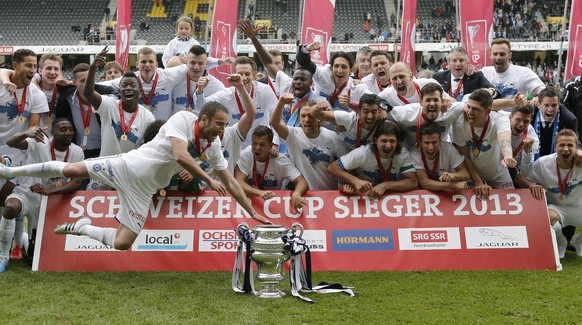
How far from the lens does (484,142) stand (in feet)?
19.2

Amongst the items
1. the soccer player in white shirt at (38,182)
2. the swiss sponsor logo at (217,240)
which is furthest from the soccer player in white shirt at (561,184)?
the soccer player in white shirt at (38,182)

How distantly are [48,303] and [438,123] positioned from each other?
3.92 meters

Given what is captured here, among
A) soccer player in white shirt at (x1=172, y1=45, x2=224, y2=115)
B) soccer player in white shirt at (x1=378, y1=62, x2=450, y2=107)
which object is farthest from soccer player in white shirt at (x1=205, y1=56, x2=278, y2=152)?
soccer player in white shirt at (x1=378, y1=62, x2=450, y2=107)

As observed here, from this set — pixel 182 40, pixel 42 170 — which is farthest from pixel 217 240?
pixel 182 40

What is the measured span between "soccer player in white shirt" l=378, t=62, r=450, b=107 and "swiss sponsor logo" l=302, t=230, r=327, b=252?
1687mm

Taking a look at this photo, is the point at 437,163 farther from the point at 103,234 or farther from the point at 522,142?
the point at 103,234

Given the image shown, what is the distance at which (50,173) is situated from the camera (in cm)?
504

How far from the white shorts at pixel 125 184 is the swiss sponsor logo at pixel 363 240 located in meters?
1.87

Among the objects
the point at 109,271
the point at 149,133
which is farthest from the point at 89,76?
the point at 109,271

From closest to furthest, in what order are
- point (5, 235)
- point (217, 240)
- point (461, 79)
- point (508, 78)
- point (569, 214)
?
point (5, 235), point (217, 240), point (569, 214), point (461, 79), point (508, 78)

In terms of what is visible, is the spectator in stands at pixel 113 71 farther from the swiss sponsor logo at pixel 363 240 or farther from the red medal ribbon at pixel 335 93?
the swiss sponsor logo at pixel 363 240

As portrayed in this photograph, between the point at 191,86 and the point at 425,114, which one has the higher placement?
the point at 191,86

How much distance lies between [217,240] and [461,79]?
3.70 meters

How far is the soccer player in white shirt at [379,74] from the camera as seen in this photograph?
281 inches
